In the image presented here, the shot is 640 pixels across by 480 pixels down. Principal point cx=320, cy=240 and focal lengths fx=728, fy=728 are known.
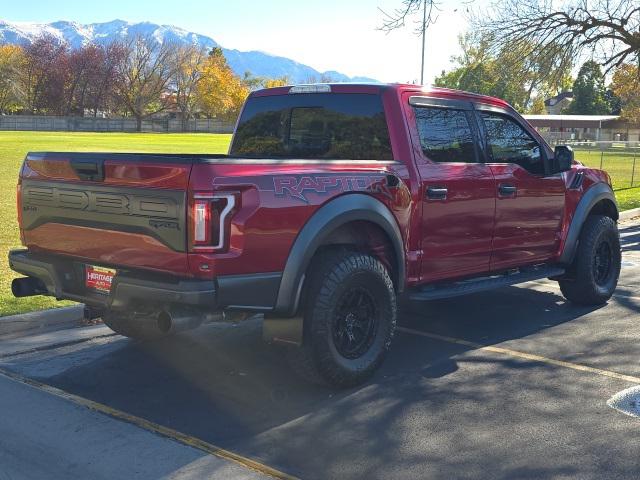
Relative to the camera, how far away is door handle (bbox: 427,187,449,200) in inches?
212

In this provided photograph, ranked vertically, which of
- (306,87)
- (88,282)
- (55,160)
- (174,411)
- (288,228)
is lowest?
(174,411)

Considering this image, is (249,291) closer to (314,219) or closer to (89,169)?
(314,219)

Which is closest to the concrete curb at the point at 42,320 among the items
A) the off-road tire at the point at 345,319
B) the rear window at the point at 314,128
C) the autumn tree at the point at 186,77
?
the rear window at the point at 314,128

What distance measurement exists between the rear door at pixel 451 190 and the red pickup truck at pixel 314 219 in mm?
12

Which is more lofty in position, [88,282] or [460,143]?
[460,143]

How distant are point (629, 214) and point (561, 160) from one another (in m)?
9.99

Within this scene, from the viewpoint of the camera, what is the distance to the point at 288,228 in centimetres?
439

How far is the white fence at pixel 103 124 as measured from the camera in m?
85.7

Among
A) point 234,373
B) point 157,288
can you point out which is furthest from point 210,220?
point 234,373

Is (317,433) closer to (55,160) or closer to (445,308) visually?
(55,160)

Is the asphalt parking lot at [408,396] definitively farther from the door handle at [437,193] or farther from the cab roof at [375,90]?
the cab roof at [375,90]

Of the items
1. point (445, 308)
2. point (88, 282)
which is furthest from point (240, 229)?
point (445, 308)

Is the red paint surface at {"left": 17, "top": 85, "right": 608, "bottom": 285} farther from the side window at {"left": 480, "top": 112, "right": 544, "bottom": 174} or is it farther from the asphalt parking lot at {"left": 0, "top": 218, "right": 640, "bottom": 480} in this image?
the asphalt parking lot at {"left": 0, "top": 218, "right": 640, "bottom": 480}

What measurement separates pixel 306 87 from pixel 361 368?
7.87 ft
